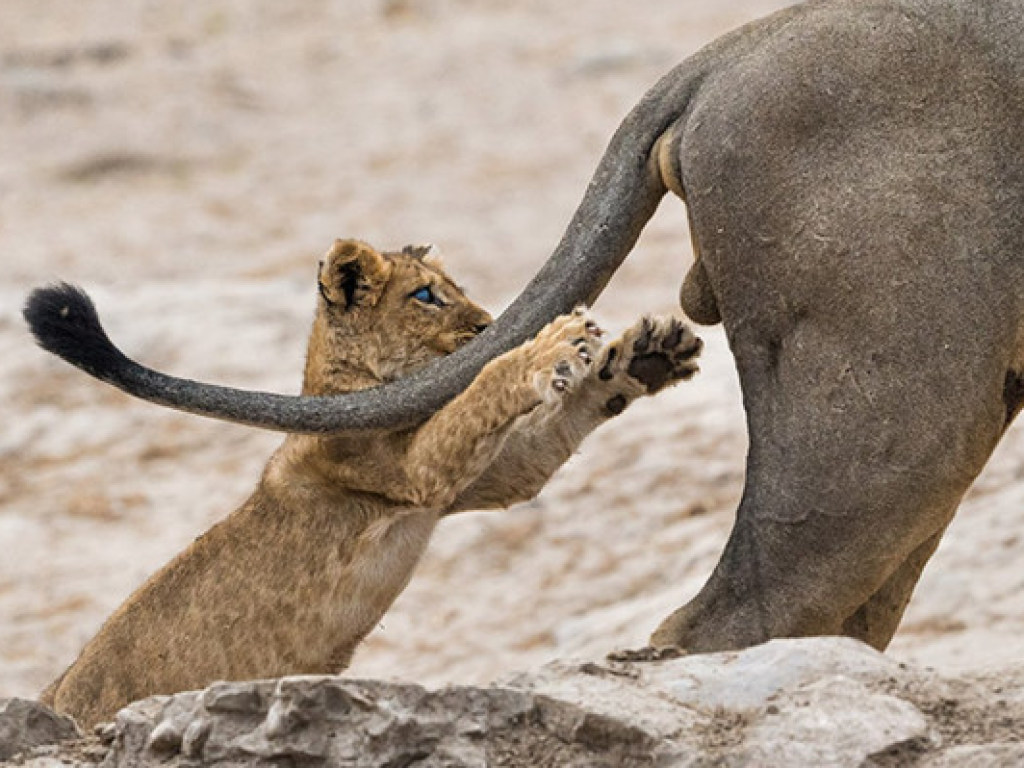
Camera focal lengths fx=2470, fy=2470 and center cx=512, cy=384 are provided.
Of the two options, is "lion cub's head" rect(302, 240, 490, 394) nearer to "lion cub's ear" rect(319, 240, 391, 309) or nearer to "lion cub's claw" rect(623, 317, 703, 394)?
"lion cub's ear" rect(319, 240, 391, 309)

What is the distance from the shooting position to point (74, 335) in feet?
15.4

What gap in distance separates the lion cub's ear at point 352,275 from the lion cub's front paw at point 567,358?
2.45ft

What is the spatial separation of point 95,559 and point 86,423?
1.19 metres

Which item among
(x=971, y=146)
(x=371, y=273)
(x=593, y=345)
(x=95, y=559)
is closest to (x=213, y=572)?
(x=371, y=273)

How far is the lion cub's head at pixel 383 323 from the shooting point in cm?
529

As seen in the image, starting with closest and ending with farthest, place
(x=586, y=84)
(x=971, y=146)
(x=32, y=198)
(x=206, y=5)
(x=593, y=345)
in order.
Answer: (x=971, y=146), (x=593, y=345), (x=32, y=198), (x=586, y=84), (x=206, y=5)

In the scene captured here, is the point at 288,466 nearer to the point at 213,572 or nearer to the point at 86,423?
the point at 213,572

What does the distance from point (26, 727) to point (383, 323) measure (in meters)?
1.51

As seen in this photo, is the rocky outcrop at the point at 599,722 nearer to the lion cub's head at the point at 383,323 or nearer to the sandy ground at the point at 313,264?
the lion cub's head at the point at 383,323

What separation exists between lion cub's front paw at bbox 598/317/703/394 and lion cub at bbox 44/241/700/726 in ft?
1.05

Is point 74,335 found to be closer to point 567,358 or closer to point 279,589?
point 279,589

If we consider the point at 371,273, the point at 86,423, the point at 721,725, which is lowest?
the point at 721,725

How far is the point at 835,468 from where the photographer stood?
4.33 metres

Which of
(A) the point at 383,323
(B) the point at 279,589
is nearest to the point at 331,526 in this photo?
(B) the point at 279,589
